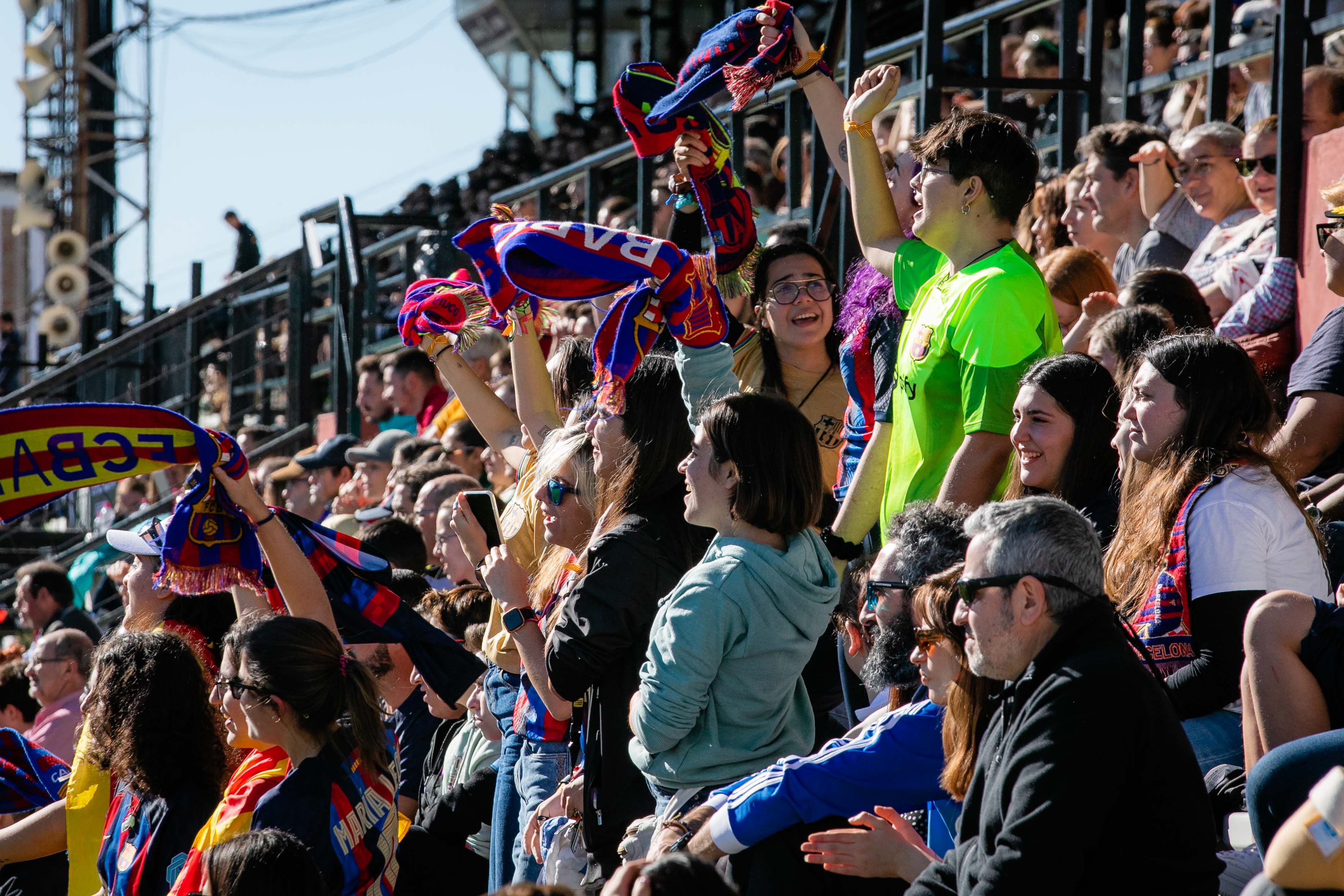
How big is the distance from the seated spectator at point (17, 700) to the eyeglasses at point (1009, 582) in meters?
4.75

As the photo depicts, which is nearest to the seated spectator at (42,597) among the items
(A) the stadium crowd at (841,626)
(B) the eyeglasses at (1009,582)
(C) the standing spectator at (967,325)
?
(A) the stadium crowd at (841,626)

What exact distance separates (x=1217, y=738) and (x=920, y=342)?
3.97ft

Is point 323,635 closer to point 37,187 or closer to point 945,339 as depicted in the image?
point 945,339

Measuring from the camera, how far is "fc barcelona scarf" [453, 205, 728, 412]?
3.50m

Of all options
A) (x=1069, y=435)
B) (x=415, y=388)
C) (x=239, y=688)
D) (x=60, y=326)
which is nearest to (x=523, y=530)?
(x=239, y=688)

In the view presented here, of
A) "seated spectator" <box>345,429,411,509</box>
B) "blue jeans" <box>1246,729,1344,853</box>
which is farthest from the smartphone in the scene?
"seated spectator" <box>345,429,411,509</box>

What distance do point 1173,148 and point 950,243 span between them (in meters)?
2.57

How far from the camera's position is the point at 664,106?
13.8 ft

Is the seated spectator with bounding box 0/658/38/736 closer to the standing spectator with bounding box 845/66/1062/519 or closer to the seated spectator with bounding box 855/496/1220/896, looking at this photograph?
the standing spectator with bounding box 845/66/1062/519

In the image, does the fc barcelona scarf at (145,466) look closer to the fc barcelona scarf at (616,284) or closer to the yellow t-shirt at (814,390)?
the fc barcelona scarf at (616,284)

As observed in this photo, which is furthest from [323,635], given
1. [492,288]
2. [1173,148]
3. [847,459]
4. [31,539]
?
[31,539]

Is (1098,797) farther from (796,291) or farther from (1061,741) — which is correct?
(796,291)

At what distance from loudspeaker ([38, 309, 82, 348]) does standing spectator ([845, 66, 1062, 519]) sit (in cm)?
1778

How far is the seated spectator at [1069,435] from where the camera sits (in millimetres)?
3439
